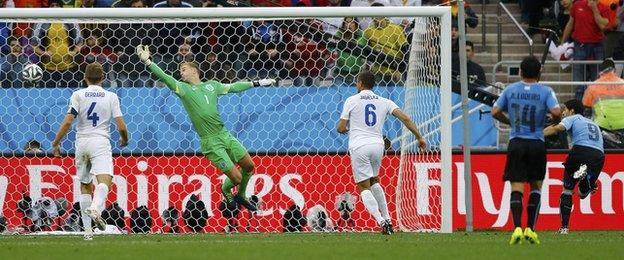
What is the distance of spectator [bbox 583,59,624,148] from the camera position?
69.8 ft

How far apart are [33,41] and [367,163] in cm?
488

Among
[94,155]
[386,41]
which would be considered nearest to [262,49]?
[386,41]

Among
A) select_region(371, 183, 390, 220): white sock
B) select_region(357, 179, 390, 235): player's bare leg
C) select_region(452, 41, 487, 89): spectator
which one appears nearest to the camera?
select_region(357, 179, 390, 235): player's bare leg

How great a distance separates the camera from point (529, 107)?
14969mm

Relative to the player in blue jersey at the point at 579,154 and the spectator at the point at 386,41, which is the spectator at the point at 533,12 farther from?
the player in blue jersey at the point at 579,154

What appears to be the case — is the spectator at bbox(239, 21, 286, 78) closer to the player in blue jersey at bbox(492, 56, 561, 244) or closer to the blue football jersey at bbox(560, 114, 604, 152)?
the blue football jersey at bbox(560, 114, 604, 152)

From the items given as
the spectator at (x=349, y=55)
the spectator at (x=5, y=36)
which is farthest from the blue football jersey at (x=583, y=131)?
the spectator at (x=5, y=36)

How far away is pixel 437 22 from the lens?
730 inches

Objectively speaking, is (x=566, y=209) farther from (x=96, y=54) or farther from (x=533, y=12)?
(x=533, y=12)

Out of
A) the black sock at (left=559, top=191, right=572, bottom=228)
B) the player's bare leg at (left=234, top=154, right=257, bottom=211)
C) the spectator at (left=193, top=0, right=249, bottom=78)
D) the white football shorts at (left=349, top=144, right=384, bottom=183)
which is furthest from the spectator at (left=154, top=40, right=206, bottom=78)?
the black sock at (left=559, top=191, right=572, bottom=228)

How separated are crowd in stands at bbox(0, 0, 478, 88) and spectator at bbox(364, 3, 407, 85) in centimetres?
1

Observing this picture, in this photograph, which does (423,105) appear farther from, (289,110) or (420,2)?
(420,2)

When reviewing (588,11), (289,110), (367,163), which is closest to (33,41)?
(289,110)

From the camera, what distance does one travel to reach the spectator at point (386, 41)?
19.8m
